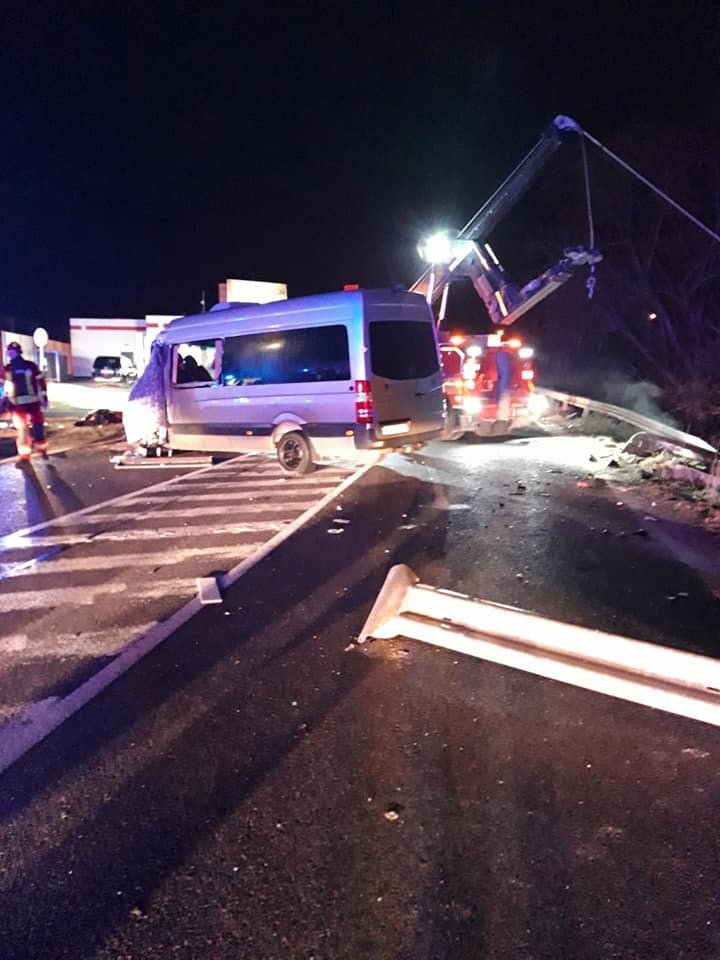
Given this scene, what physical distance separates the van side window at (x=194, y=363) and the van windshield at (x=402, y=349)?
3253mm

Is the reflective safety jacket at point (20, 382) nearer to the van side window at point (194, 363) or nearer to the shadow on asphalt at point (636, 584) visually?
the van side window at point (194, 363)

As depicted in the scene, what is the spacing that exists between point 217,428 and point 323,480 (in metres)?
2.14

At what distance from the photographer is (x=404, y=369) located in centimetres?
1049

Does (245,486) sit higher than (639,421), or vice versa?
(639,421)

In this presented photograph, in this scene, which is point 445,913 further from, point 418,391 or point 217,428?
point 217,428

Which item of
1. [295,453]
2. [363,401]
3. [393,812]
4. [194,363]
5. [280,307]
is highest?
[280,307]

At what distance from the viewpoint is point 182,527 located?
8.08 metres

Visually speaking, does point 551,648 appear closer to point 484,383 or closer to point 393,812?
point 393,812

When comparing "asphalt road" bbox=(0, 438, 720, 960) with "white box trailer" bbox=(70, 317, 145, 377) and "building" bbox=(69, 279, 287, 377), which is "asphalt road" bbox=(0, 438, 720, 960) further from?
"white box trailer" bbox=(70, 317, 145, 377)

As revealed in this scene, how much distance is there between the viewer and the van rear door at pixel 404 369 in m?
10.1

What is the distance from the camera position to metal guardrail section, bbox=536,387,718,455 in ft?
36.7

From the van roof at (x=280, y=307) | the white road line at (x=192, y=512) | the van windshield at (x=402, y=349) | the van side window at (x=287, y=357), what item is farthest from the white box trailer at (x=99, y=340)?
the white road line at (x=192, y=512)

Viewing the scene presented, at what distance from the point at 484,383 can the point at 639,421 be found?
3.01 meters

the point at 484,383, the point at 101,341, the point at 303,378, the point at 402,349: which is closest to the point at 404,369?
the point at 402,349
